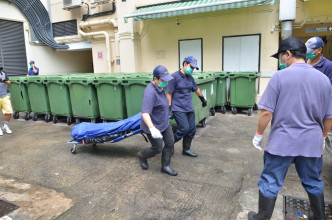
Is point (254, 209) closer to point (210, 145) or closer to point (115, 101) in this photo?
point (210, 145)

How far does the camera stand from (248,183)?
11.1 ft

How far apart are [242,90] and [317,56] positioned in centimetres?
403

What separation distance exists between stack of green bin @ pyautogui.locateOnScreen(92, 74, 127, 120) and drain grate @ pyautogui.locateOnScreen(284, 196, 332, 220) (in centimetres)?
409

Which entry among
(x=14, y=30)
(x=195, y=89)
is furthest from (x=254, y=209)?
(x=14, y=30)

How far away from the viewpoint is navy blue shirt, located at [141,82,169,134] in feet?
10.6

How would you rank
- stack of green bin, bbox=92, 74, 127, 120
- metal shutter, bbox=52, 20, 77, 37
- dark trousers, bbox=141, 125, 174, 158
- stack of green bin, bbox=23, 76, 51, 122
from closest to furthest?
dark trousers, bbox=141, 125, 174, 158 → stack of green bin, bbox=92, 74, 127, 120 → stack of green bin, bbox=23, 76, 51, 122 → metal shutter, bbox=52, 20, 77, 37

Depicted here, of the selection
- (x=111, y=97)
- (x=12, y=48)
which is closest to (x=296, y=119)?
(x=111, y=97)

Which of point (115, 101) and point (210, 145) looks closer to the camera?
point (210, 145)

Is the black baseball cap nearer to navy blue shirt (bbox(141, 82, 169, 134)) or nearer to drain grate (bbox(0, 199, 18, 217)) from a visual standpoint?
navy blue shirt (bbox(141, 82, 169, 134))

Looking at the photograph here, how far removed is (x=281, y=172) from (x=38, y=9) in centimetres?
1333

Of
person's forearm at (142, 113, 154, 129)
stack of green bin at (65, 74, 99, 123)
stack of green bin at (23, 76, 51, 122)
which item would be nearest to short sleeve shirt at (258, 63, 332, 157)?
person's forearm at (142, 113, 154, 129)

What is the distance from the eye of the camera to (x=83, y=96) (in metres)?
6.43

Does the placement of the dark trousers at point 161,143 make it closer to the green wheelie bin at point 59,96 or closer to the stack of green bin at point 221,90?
the green wheelie bin at point 59,96

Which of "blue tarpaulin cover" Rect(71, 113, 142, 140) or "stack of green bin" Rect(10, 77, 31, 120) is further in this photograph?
"stack of green bin" Rect(10, 77, 31, 120)
